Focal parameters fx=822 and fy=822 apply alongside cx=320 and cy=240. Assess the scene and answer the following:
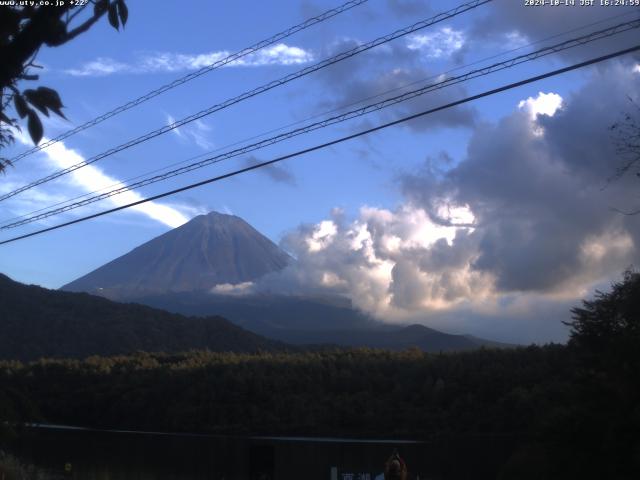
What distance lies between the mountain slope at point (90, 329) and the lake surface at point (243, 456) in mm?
43026

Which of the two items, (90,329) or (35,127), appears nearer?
(35,127)

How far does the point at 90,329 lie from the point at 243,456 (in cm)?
A: 5356

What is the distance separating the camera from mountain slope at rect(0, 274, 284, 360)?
2810 inches

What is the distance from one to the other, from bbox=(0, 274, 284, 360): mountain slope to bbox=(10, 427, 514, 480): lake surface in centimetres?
4303

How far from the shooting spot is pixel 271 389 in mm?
45406

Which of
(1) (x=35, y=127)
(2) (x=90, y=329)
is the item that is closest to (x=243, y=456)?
(1) (x=35, y=127)

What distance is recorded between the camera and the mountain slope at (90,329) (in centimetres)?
7138

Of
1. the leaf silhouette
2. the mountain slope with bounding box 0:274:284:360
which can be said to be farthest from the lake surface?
the mountain slope with bounding box 0:274:284:360

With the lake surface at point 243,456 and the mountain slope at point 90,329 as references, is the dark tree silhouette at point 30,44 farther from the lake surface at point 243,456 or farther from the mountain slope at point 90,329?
the mountain slope at point 90,329

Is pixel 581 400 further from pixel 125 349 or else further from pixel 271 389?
pixel 125 349

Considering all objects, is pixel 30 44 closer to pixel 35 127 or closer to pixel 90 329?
pixel 35 127

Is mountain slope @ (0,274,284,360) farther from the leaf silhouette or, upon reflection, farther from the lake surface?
the leaf silhouette

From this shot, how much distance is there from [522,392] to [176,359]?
27.2 metres

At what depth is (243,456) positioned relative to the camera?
23.8 metres
